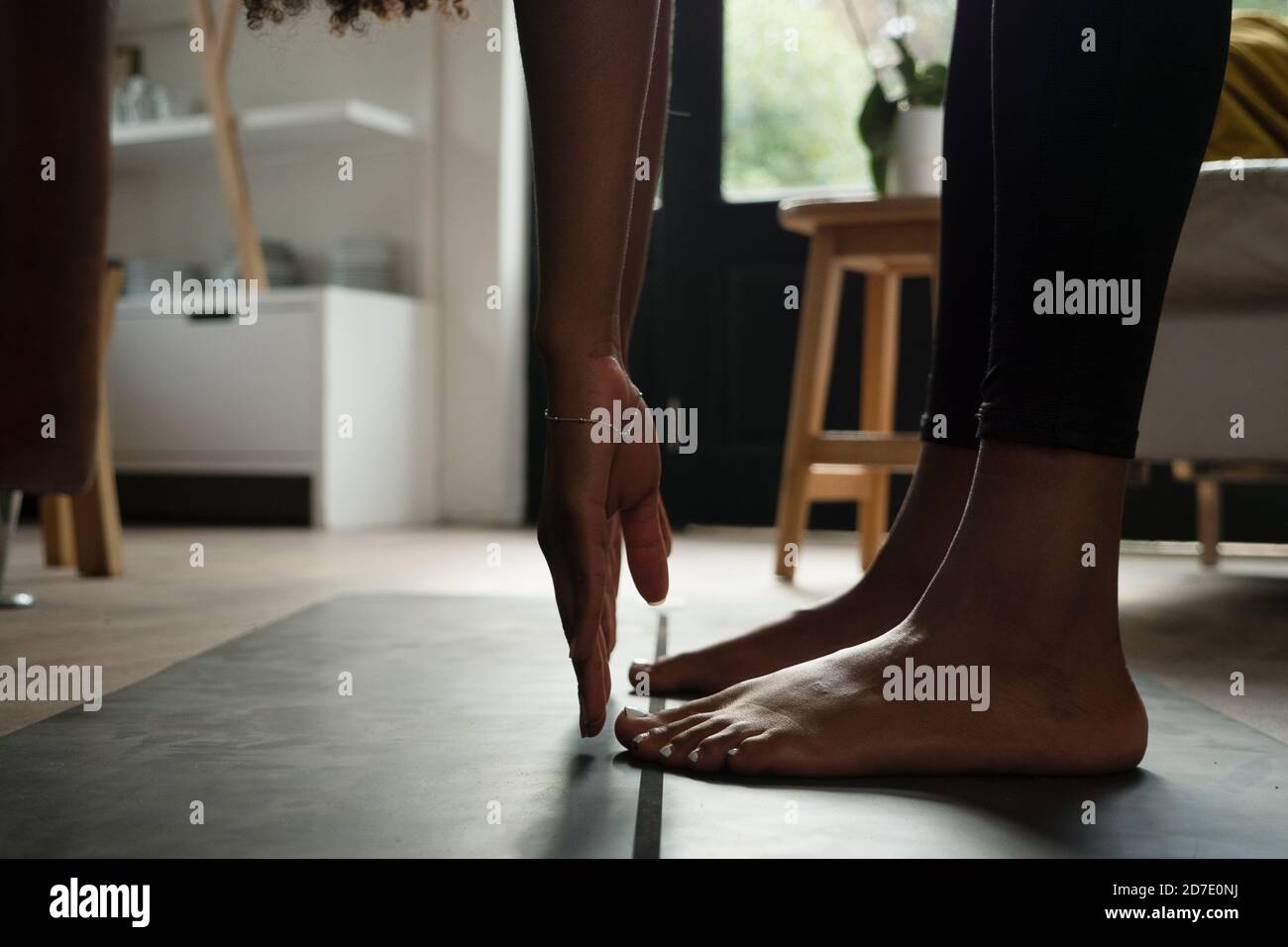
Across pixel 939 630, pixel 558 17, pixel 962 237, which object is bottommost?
pixel 939 630

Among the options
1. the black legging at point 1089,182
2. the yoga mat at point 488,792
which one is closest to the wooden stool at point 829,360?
the yoga mat at point 488,792

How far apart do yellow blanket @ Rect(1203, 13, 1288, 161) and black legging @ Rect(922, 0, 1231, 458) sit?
1175mm

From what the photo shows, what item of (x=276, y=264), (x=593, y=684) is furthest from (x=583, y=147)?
(x=276, y=264)

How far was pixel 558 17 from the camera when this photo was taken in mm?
739

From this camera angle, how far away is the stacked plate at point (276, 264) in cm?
388

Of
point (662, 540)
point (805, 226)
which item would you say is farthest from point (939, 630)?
point (805, 226)

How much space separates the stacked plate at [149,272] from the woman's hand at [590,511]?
11.5ft

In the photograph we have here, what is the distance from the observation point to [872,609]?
996 mm

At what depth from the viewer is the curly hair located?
1151mm

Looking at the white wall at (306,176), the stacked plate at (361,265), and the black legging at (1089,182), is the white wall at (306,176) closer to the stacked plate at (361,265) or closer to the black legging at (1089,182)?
the stacked plate at (361,265)

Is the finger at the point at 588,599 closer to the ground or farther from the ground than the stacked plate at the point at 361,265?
closer to the ground

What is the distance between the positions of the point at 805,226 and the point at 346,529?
5.80 ft

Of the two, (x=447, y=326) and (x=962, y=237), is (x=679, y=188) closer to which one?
(x=447, y=326)

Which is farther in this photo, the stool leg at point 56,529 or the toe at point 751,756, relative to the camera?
the stool leg at point 56,529
